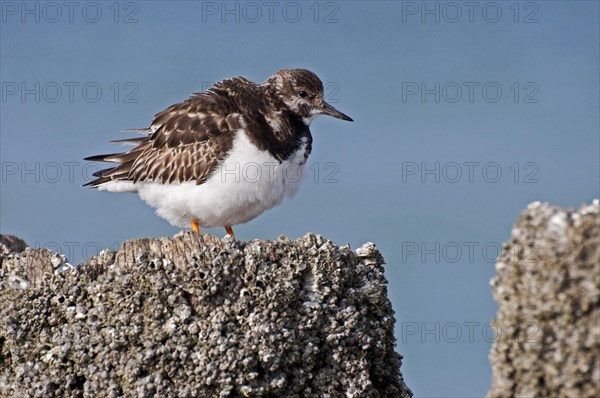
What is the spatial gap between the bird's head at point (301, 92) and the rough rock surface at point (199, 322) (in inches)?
180

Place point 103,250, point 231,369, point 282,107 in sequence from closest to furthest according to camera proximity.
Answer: point 231,369 < point 103,250 < point 282,107

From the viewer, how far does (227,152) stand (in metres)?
10.5

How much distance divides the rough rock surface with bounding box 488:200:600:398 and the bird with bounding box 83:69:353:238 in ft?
19.4

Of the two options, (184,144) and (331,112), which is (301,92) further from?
(184,144)

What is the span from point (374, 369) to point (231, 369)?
140 cm

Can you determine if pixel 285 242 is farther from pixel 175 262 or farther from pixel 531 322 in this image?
pixel 531 322

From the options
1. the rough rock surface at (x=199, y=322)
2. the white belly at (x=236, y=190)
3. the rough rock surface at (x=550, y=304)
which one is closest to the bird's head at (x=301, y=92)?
the white belly at (x=236, y=190)

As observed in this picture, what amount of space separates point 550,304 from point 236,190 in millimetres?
6302

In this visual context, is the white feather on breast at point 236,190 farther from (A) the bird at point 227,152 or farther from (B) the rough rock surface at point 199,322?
(B) the rough rock surface at point 199,322

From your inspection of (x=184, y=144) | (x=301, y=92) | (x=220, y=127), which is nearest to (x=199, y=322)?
(x=220, y=127)

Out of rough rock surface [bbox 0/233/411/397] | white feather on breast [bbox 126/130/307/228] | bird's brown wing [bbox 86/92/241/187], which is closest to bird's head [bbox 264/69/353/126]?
white feather on breast [bbox 126/130/307/228]

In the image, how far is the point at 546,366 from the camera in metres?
4.74

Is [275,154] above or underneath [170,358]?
Result: above

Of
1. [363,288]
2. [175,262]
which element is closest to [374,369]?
[363,288]
